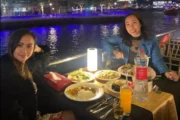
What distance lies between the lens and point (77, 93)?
5.90ft

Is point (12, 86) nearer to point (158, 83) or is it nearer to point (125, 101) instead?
point (125, 101)

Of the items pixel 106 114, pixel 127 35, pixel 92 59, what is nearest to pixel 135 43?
pixel 127 35

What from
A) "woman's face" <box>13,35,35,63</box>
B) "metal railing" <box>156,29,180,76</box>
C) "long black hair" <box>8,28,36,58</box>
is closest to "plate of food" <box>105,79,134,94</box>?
"woman's face" <box>13,35,35,63</box>

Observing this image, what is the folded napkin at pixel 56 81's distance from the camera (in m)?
1.90

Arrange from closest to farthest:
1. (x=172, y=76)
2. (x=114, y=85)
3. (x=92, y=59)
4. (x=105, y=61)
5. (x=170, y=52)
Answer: (x=114, y=85)
(x=172, y=76)
(x=92, y=59)
(x=105, y=61)
(x=170, y=52)

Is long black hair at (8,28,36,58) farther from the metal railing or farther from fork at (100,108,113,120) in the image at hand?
the metal railing

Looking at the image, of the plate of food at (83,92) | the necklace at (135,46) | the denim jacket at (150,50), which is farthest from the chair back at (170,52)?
the plate of food at (83,92)

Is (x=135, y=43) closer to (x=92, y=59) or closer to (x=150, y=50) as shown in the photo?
(x=150, y=50)

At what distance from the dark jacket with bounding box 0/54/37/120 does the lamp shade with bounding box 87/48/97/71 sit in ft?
2.56

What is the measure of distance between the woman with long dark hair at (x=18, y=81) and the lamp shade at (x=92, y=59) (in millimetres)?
706

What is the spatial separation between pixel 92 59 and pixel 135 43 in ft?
2.37

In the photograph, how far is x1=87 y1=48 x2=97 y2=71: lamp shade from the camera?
2.26 metres

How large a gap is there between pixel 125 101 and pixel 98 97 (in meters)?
0.28

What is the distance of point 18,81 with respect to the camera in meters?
1.65
